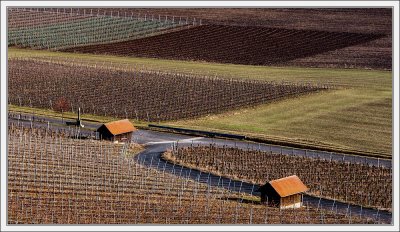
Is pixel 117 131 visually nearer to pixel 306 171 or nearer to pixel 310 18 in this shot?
pixel 306 171

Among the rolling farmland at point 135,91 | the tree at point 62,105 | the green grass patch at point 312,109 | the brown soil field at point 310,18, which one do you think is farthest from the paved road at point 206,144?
the brown soil field at point 310,18

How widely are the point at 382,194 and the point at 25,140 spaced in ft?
79.6

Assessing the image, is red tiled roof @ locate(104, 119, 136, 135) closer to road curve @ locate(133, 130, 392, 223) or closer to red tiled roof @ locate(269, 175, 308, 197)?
road curve @ locate(133, 130, 392, 223)

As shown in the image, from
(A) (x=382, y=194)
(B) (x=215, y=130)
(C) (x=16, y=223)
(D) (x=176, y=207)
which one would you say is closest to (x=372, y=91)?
(B) (x=215, y=130)

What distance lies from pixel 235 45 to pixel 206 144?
54526mm

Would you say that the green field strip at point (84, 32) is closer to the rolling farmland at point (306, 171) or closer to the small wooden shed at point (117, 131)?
the small wooden shed at point (117, 131)

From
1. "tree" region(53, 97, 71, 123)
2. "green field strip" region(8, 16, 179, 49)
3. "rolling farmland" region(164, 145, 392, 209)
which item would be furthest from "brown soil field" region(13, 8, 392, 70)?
"rolling farmland" region(164, 145, 392, 209)

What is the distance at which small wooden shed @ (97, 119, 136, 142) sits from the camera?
7481 centimetres

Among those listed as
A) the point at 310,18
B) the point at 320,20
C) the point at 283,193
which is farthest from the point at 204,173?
the point at 310,18

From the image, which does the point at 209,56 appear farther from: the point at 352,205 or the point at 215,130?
the point at 352,205

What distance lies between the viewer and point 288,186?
57.4m

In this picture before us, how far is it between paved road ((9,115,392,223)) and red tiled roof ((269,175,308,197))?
44.6 inches

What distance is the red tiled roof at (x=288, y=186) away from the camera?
56875 mm

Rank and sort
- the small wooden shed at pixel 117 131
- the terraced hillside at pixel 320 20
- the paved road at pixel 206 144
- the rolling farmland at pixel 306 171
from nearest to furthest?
the paved road at pixel 206 144
the rolling farmland at pixel 306 171
the small wooden shed at pixel 117 131
the terraced hillside at pixel 320 20
